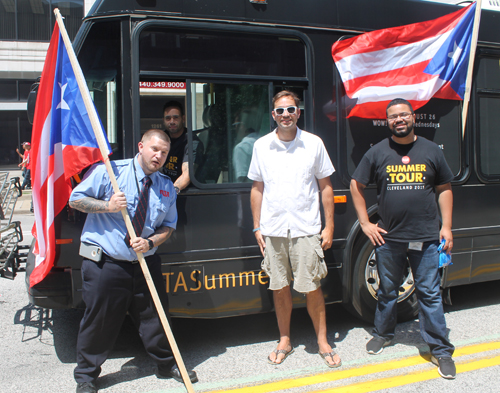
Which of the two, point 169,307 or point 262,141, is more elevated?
point 262,141

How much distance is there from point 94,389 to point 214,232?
4.52 feet

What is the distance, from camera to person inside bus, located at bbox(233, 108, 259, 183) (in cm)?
365

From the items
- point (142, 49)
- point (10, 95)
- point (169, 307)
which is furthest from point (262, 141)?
point (10, 95)

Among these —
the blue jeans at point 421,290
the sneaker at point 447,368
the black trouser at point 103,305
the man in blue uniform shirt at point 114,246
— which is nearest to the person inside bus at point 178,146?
the man in blue uniform shirt at point 114,246

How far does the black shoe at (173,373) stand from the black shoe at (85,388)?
46 centimetres

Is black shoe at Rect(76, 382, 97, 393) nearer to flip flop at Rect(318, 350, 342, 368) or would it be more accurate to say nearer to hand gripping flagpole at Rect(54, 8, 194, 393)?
hand gripping flagpole at Rect(54, 8, 194, 393)

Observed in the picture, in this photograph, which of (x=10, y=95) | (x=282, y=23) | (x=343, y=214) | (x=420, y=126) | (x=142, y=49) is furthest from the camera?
(x=10, y=95)

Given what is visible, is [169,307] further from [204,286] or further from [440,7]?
[440,7]

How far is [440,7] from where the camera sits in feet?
13.8

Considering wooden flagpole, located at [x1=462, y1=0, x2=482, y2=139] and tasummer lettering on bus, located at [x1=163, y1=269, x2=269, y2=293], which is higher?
wooden flagpole, located at [x1=462, y1=0, x2=482, y2=139]

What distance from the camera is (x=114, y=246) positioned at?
2.92 m

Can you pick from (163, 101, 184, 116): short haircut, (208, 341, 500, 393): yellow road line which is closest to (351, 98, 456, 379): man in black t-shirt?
(208, 341, 500, 393): yellow road line

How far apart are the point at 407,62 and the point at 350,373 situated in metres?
2.75

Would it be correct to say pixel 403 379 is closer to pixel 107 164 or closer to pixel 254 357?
pixel 254 357
